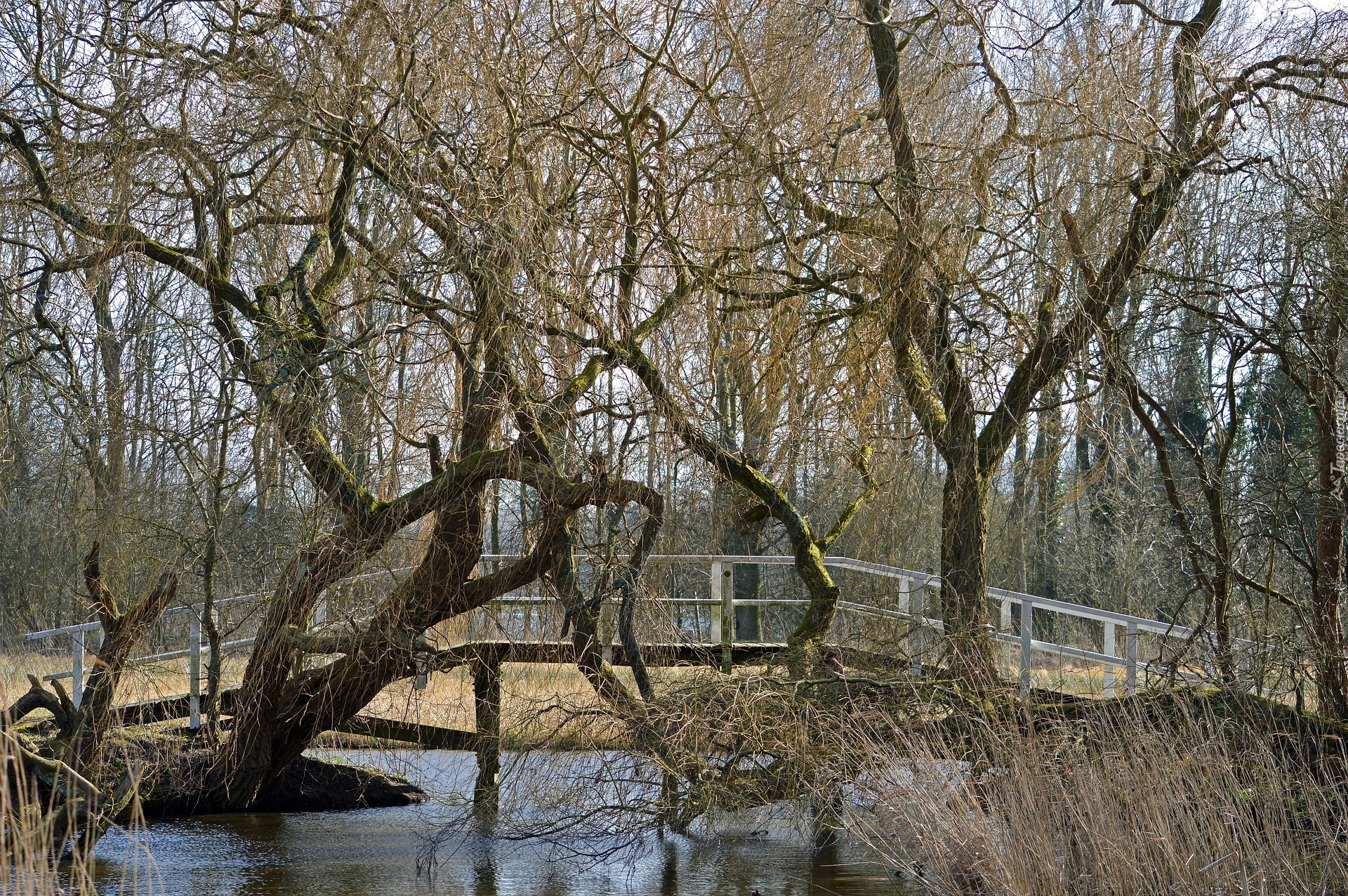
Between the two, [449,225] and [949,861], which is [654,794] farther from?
[449,225]

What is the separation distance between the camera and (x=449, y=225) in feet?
20.9

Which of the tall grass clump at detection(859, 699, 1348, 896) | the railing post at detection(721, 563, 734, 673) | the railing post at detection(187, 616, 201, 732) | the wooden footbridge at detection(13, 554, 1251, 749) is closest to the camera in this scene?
the tall grass clump at detection(859, 699, 1348, 896)

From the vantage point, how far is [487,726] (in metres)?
7.87

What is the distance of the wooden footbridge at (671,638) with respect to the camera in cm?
713

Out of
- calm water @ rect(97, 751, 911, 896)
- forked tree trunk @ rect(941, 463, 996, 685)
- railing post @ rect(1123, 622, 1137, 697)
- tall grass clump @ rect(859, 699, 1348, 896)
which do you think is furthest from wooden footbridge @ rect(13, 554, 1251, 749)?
tall grass clump @ rect(859, 699, 1348, 896)

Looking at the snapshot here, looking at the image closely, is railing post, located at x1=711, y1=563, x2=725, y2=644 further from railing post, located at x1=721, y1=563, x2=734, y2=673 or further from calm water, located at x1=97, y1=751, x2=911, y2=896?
calm water, located at x1=97, y1=751, x2=911, y2=896

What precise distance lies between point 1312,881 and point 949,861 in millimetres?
1537

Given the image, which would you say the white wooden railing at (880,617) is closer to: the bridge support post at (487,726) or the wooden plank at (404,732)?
the bridge support post at (487,726)

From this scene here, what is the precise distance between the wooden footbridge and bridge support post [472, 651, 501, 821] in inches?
0.6

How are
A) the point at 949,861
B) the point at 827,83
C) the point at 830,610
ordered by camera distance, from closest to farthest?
the point at 949,861 < the point at 827,83 < the point at 830,610

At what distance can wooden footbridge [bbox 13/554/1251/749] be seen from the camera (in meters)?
7.13

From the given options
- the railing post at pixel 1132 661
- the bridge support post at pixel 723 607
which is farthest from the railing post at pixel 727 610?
the railing post at pixel 1132 661

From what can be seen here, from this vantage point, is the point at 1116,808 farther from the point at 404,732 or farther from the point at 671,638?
the point at 404,732

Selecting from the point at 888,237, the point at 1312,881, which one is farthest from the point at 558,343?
the point at 1312,881
